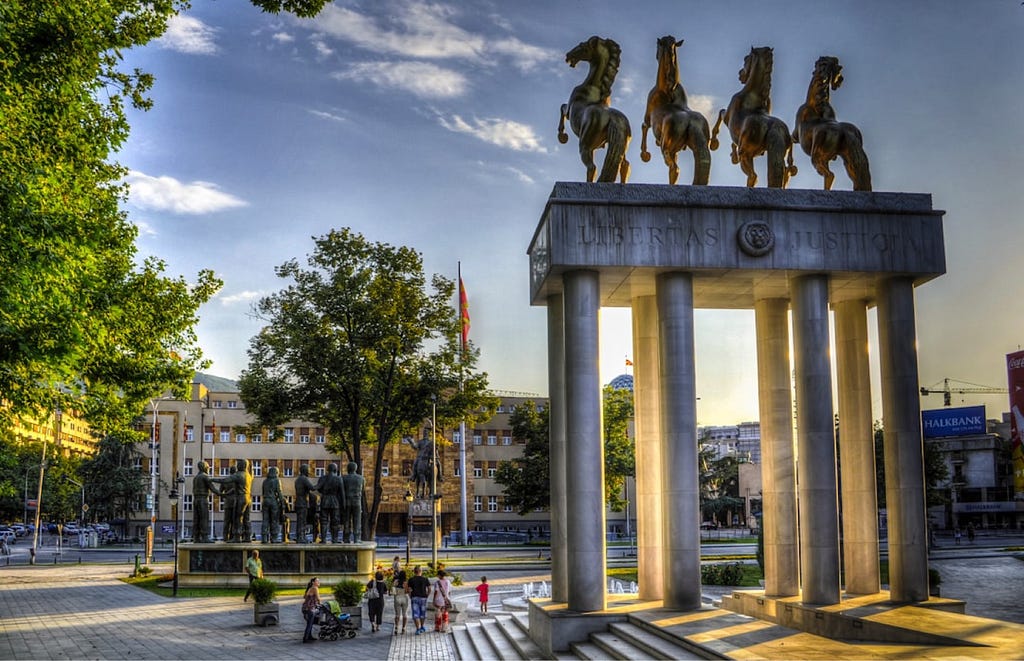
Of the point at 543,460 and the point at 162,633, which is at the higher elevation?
the point at 543,460

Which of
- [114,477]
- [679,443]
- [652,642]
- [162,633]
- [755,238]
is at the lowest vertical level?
[162,633]

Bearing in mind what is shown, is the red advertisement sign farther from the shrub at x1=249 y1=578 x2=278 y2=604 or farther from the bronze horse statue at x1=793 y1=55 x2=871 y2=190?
the shrub at x1=249 y1=578 x2=278 y2=604

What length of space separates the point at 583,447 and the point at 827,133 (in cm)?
959

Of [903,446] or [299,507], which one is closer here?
[903,446]

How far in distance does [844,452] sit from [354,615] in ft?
43.8

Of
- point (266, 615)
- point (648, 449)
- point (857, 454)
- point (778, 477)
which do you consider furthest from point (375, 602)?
point (857, 454)

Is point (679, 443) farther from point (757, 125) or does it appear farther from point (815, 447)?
point (757, 125)

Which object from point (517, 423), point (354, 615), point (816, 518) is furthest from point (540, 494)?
point (816, 518)

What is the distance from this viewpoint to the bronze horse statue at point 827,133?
21828 millimetres

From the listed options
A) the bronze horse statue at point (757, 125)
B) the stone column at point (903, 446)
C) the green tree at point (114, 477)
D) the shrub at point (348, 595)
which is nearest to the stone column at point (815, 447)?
the stone column at point (903, 446)

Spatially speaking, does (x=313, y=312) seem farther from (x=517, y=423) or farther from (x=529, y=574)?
(x=517, y=423)

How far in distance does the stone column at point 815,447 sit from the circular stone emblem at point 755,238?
1.24 m

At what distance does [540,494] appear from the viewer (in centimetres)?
6303

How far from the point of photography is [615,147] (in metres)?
21.0
